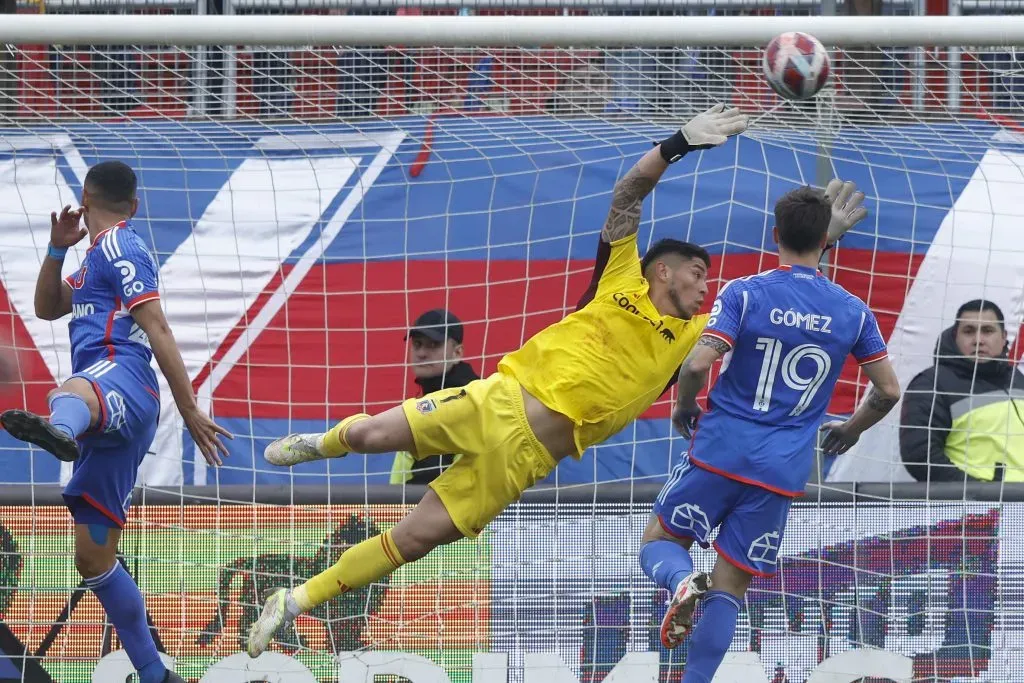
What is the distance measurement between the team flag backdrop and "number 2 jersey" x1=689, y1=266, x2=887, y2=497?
2.04 meters

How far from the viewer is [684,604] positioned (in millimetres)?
4984

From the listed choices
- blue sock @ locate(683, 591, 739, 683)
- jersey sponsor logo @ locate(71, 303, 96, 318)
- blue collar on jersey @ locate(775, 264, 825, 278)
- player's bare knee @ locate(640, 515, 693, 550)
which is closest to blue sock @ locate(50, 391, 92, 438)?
jersey sponsor logo @ locate(71, 303, 96, 318)

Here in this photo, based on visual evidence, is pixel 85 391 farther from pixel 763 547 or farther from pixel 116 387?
pixel 763 547

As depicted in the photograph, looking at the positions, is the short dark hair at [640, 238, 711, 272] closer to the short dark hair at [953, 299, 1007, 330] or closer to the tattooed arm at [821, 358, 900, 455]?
the tattooed arm at [821, 358, 900, 455]

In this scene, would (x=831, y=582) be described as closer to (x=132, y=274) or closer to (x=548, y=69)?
(x=548, y=69)

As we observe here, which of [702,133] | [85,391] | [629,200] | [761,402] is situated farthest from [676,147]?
[85,391]

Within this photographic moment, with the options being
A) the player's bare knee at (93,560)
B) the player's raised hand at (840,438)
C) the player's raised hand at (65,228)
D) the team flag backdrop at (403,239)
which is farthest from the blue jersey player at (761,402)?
the player's raised hand at (65,228)

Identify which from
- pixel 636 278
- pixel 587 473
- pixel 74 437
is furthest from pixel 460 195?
pixel 74 437

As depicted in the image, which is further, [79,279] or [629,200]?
[79,279]

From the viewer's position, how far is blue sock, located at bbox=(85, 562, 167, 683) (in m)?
5.84

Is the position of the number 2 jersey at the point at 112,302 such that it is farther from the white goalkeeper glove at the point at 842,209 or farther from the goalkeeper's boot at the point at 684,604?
the white goalkeeper glove at the point at 842,209

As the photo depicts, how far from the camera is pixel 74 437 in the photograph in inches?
208

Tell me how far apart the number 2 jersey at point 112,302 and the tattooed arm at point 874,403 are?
295 centimetres

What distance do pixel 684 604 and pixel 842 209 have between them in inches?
76.9
